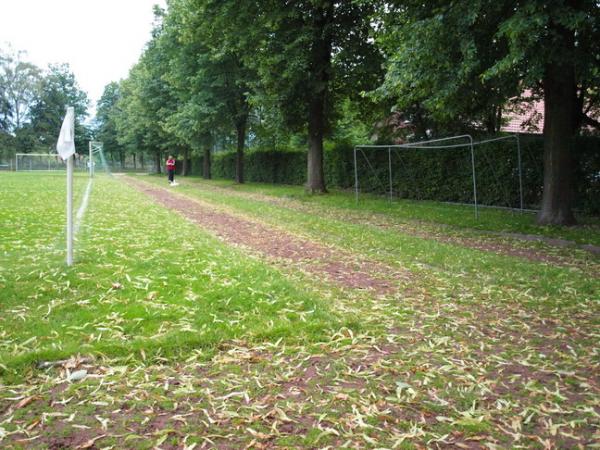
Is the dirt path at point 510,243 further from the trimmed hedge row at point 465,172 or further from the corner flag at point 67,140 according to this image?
the corner flag at point 67,140

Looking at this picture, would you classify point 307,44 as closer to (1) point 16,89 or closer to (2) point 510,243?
(2) point 510,243

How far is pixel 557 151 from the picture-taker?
1177 centimetres

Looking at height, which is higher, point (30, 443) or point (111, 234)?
point (111, 234)

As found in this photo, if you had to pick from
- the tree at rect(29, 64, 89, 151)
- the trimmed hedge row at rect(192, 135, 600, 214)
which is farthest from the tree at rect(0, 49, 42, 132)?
the trimmed hedge row at rect(192, 135, 600, 214)

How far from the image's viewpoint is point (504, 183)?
16531mm

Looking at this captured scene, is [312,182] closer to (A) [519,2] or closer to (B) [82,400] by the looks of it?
(A) [519,2]

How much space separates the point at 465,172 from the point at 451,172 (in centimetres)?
74

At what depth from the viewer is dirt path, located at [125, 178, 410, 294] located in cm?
656

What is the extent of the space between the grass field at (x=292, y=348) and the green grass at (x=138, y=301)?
0.07 feet

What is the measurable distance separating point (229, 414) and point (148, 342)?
1279mm

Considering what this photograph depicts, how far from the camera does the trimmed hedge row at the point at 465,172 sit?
14461 millimetres

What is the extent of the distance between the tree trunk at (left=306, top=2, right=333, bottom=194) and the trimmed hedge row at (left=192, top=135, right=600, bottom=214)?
2.13m

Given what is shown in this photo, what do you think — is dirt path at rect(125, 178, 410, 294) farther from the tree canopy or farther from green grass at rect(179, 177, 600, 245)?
green grass at rect(179, 177, 600, 245)

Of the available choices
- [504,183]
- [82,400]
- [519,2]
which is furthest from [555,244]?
[82,400]
